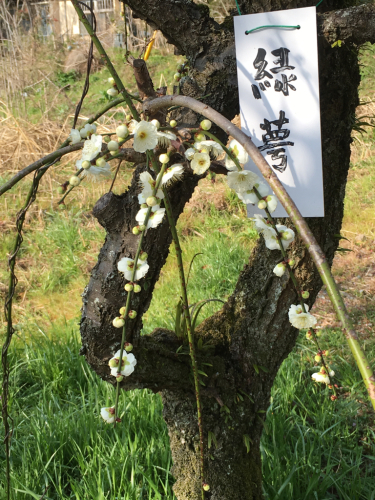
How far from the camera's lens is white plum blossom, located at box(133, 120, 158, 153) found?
61 cm

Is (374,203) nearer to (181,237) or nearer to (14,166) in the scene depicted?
(181,237)

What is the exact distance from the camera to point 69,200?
13.7 ft

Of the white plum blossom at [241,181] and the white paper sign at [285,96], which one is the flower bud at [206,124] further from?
the white paper sign at [285,96]

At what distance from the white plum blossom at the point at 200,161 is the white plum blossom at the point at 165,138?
44 millimetres

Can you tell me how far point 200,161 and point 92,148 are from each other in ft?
0.51

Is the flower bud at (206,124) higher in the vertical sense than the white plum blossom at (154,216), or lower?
higher

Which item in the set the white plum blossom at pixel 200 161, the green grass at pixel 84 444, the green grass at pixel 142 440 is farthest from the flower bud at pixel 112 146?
the green grass at pixel 142 440

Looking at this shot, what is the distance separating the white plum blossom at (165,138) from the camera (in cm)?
65

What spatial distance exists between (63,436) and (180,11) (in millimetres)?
1368

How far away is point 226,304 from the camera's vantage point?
1277 mm

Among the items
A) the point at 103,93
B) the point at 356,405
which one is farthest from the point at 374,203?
the point at 103,93

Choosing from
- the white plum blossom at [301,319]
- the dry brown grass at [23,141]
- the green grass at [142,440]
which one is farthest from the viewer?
the dry brown grass at [23,141]

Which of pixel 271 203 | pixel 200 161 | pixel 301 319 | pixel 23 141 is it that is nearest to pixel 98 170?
pixel 200 161

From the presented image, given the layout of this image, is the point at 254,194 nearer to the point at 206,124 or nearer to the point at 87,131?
the point at 206,124
